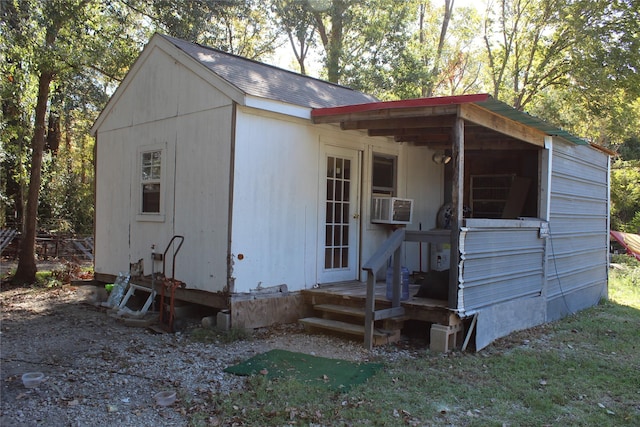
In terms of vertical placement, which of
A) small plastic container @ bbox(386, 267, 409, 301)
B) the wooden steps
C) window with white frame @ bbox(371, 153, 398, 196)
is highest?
window with white frame @ bbox(371, 153, 398, 196)

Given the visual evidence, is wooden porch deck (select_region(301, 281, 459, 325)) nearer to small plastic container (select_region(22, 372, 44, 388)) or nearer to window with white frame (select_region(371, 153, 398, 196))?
window with white frame (select_region(371, 153, 398, 196))

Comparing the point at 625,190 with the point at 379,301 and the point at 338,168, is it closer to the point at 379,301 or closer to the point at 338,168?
the point at 338,168

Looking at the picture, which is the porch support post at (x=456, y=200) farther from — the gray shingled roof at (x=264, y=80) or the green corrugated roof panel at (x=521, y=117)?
the gray shingled roof at (x=264, y=80)

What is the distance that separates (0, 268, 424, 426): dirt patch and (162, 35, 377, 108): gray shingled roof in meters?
3.01

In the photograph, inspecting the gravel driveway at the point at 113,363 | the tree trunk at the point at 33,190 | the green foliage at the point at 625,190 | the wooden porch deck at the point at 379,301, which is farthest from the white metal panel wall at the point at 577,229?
the green foliage at the point at 625,190

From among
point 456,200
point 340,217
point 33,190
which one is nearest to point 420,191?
point 340,217

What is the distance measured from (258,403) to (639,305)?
28.4ft

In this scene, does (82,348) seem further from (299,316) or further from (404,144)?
(404,144)

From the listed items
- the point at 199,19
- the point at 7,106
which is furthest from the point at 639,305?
the point at 7,106

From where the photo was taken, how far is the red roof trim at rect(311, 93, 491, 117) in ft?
17.5

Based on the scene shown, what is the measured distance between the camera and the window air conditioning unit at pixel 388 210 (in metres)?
7.89

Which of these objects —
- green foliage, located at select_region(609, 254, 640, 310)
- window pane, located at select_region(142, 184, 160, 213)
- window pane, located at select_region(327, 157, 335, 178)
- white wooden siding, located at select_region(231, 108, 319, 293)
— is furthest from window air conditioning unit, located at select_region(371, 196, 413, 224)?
green foliage, located at select_region(609, 254, 640, 310)

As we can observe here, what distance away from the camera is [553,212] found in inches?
311

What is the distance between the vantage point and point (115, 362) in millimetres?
4980
